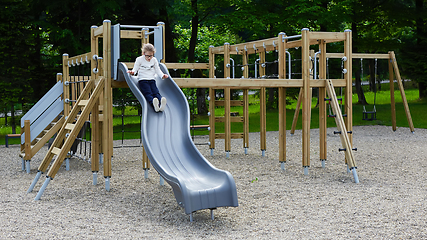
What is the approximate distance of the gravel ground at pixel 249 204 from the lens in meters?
5.14

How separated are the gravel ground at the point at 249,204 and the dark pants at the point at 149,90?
157cm

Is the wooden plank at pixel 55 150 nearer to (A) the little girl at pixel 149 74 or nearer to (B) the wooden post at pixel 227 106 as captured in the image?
(A) the little girl at pixel 149 74

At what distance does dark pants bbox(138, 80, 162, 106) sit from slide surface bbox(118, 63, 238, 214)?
126mm

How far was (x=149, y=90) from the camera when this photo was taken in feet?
23.3

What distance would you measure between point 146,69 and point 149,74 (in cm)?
10

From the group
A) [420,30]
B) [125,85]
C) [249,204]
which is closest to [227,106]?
[125,85]

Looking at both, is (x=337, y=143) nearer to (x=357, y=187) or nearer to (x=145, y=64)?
(x=357, y=187)

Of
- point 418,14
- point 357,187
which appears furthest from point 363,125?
point 357,187

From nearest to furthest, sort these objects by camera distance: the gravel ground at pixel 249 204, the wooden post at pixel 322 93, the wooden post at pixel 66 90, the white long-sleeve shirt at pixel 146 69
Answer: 1. the gravel ground at pixel 249 204
2. the white long-sleeve shirt at pixel 146 69
3. the wooden post at pixel 322 93
4. the wooden post at pixel 66 90

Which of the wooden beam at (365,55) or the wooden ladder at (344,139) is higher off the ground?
the wooden beam at (365,55)

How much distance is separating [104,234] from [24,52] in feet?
45.3

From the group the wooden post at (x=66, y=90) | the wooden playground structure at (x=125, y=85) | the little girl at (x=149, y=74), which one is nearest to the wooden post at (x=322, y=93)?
the wooden playground structure at (x=125, y=85)

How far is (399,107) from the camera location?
2231 centimetres

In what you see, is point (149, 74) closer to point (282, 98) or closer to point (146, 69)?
point (146, 69)
